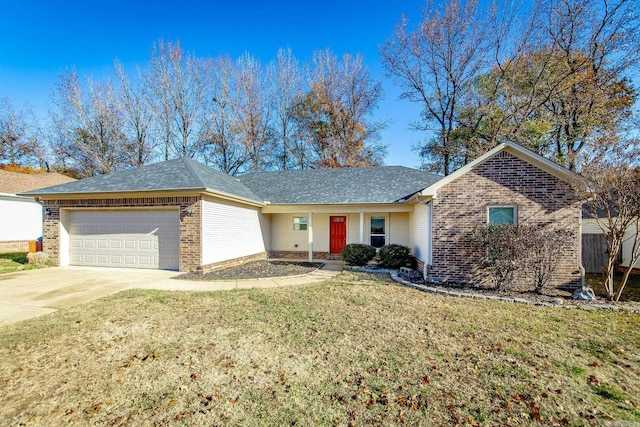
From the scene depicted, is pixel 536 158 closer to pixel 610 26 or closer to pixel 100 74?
pixel 610 26

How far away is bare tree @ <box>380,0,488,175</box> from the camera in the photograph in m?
19.8

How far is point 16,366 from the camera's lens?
3.81 meters

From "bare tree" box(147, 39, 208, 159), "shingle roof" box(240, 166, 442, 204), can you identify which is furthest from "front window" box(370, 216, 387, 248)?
"bare tree" box(147, 39, 208, 159)

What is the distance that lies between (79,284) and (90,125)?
71.2 feet

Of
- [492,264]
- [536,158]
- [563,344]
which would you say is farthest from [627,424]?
[536,158]

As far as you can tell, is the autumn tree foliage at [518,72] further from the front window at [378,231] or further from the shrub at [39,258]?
the shrub at [39,258]

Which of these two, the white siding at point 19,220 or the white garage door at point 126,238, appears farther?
the white siding at point 19,220

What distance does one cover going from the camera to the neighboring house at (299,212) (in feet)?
28.2

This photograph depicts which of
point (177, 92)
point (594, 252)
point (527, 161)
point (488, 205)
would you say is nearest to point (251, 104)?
point (177, 92)

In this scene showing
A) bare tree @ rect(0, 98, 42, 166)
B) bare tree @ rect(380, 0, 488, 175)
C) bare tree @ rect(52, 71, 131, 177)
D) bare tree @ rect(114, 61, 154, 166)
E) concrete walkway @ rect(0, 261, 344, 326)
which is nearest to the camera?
concrete walkway @ rect(0, 261, 344, 326)

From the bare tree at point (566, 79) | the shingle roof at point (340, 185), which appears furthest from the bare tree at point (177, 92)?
the bare tree at point (566, 79)

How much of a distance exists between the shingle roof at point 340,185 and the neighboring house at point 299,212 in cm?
6

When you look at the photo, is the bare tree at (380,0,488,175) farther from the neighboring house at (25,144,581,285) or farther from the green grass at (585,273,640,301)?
the green grass at (585,273,640,301)

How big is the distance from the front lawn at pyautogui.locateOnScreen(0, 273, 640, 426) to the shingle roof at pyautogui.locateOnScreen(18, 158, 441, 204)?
218 inches
